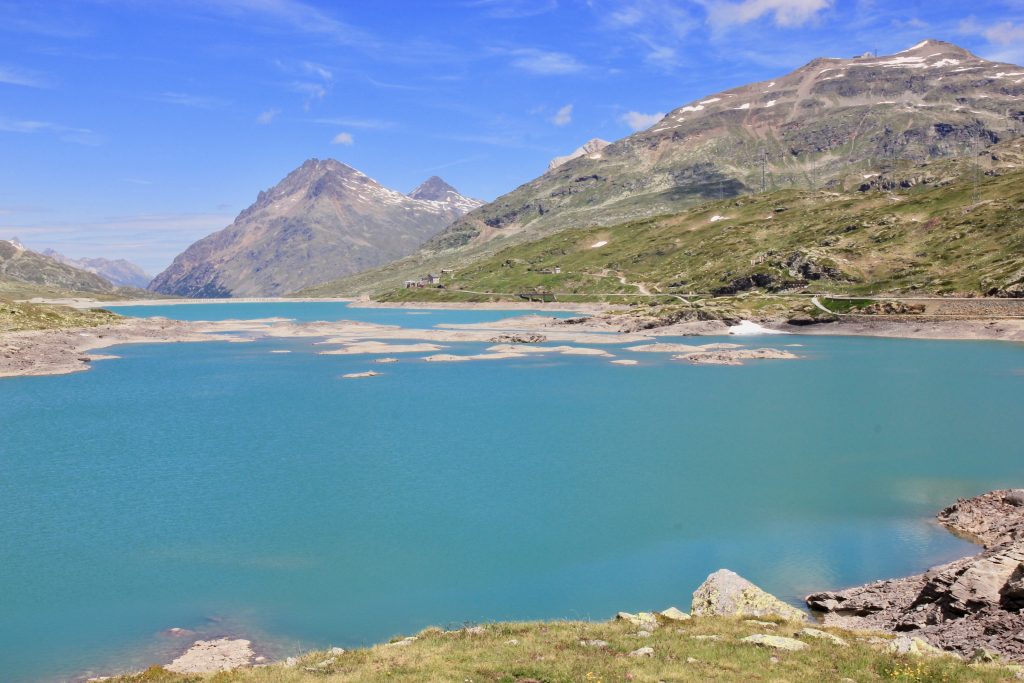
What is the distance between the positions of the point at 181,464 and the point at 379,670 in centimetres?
5108

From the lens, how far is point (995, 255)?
648ft

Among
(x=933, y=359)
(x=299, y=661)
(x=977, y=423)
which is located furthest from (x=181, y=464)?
(x=933, y=359)

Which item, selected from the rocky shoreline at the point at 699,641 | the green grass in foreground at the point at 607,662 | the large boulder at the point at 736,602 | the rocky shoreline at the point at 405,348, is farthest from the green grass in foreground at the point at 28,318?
the large boulder at the point at 736,602

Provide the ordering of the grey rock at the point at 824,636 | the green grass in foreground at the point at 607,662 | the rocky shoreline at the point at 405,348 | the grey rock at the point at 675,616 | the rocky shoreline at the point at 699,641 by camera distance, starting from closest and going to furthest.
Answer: the green grass in foreground at the point at 607,662 < the rocky shoreline at the point at 699,641 < the grey rock at the point at 824,636 < the grey rock at the point at 675,616 < the rocky shoreline at the point at 405,348

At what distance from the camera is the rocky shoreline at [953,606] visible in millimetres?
27938

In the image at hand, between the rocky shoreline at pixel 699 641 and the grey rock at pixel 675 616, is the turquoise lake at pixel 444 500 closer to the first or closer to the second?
the rocky shoreline at pixel 699 641

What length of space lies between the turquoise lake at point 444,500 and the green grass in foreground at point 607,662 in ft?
23.2

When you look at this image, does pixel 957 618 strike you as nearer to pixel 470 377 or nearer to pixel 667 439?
pixel 667 439

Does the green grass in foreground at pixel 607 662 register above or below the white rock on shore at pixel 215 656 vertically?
above

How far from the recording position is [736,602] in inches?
1304

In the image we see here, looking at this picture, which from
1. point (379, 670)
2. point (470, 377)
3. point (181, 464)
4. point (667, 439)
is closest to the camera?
point (379, 670)

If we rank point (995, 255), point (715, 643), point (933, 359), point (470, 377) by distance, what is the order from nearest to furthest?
point (715, 643) → point (470, 377) → point (933, 359) → point (995, 255)

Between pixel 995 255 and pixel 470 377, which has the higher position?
pixel 995 255

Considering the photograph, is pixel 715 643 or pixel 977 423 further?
pixel 977 423
